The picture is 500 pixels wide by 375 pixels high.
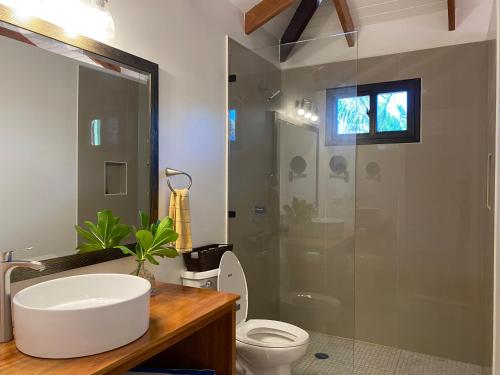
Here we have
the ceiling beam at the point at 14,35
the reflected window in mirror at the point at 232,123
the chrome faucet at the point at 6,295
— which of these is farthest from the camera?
the reflected window in mirror at the point at 232,123

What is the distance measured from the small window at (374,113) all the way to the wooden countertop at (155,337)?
1.72 m

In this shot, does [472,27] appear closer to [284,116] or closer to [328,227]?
[284,116]

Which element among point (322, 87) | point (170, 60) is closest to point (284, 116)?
point (322, 87)

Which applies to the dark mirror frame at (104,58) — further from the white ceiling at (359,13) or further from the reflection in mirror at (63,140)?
the white ceiling at (359,13)

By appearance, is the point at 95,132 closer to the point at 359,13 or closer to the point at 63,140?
the point at 63,140

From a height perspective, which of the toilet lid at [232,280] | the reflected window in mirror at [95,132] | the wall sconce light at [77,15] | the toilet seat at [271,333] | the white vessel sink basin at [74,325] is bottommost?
the toilet seat at [271,333]

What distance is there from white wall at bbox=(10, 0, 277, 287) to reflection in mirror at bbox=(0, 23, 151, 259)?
0.16 metres

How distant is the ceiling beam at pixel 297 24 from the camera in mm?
3008

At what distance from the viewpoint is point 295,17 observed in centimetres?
315

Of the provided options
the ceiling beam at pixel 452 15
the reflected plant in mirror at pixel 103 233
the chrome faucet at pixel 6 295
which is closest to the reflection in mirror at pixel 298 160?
the ceiling beam at pixel 452 15

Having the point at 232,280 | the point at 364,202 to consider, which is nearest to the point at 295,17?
the point at 364,202

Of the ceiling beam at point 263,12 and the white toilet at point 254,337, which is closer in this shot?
the white toilet at point 254,337

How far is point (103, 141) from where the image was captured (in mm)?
1730

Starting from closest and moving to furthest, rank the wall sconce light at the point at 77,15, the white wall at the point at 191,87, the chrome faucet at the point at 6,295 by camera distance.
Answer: the chrome faucet at the point at 6,295 → the wall sconce light at the point at 77,15 → the white wall at the point at 191,87
